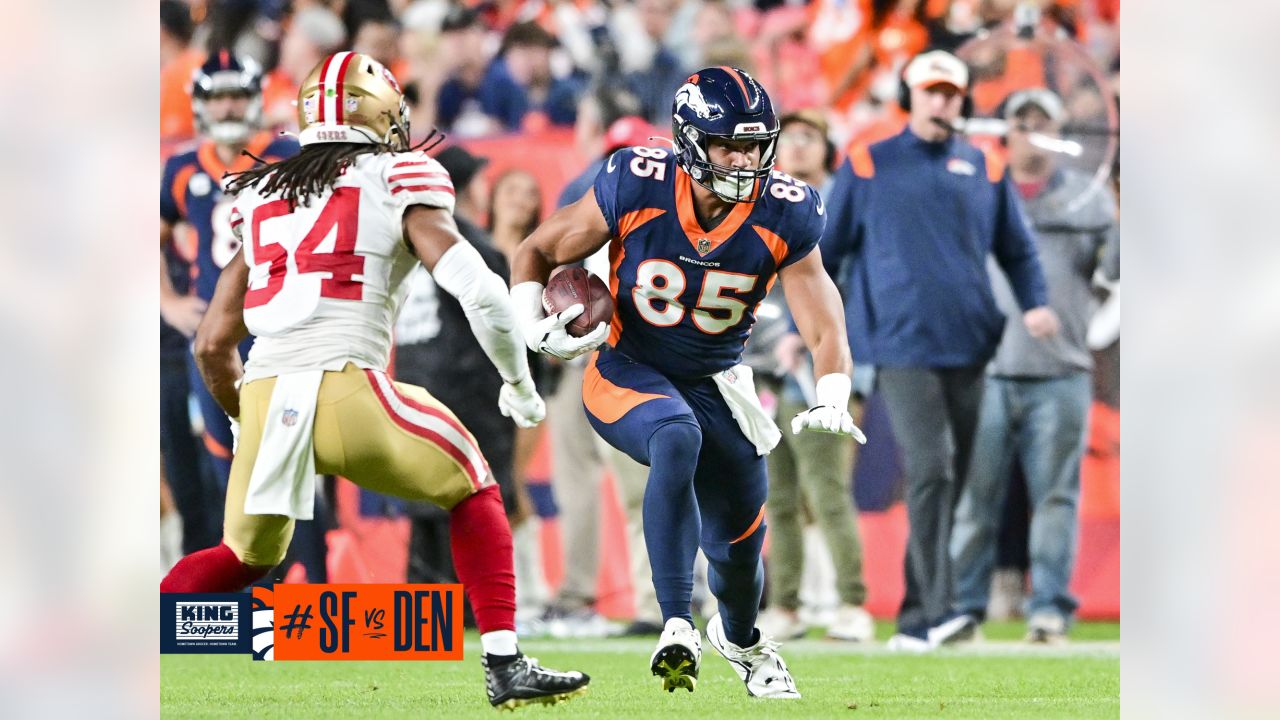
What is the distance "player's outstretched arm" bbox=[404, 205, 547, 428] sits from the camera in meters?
4.04

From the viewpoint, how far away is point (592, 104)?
7.22m

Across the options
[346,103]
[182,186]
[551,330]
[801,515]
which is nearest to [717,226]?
[551,330]

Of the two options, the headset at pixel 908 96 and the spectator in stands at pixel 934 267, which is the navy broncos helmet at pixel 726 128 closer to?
the spectator in stands at pixel 934 267

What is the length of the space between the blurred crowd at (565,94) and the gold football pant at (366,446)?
2.75 metres

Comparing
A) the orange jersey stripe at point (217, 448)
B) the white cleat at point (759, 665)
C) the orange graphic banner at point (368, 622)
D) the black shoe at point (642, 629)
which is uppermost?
the orange jersey stripe at point (217, 448)

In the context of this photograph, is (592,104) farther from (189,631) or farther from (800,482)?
(189,631)

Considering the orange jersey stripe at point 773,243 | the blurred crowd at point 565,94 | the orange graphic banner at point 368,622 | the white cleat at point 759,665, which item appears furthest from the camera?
the blurred crowd at point 565,94

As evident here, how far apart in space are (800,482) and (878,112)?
1.64 m

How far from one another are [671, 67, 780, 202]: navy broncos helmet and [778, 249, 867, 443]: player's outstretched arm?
26 centimetres

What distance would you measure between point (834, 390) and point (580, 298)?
29.3 inches

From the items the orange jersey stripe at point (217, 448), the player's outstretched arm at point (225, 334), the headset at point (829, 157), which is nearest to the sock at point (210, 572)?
the player's outstretched arm at point (225, 334)

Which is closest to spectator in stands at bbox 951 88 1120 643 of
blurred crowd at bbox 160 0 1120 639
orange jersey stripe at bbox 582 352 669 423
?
blurred crowd at bbox 160 0 1120 639

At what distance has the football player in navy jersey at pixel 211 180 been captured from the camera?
270 inches
